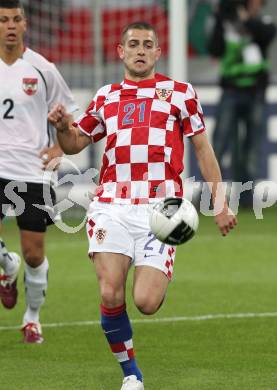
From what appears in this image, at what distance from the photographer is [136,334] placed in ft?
28.3

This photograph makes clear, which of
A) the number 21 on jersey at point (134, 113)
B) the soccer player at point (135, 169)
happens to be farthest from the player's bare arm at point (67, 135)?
the number 21 on jersey at point (134, 113)

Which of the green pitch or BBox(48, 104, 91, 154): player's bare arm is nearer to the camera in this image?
BBox(48, 104, 91, 154): player's bare arm

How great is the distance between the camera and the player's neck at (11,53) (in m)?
8.85

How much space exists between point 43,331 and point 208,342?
1.28 m

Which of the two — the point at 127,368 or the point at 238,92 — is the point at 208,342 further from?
the point at 238,92

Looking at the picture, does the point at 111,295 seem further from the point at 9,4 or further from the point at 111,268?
the point at 9,4

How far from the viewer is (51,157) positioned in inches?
340

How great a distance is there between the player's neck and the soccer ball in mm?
2595

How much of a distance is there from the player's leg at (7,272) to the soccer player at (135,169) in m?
1.57

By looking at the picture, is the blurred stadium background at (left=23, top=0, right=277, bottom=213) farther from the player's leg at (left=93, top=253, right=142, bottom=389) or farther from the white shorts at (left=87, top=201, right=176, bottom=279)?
the player's leg at (left=93, top=253, right=142, bottom=389)

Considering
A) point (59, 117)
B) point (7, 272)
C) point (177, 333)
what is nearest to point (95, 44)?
point (7, 272)

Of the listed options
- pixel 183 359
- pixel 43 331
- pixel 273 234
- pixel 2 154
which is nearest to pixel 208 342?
pixel 183 359

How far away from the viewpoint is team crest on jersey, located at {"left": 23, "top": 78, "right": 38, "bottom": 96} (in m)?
8.78

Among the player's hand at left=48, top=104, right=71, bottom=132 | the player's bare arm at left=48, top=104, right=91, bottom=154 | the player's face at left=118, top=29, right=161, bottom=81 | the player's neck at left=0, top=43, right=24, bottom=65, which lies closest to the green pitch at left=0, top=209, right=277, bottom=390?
the player's bare arm at left=48, top=104, right=91, bottom=154
